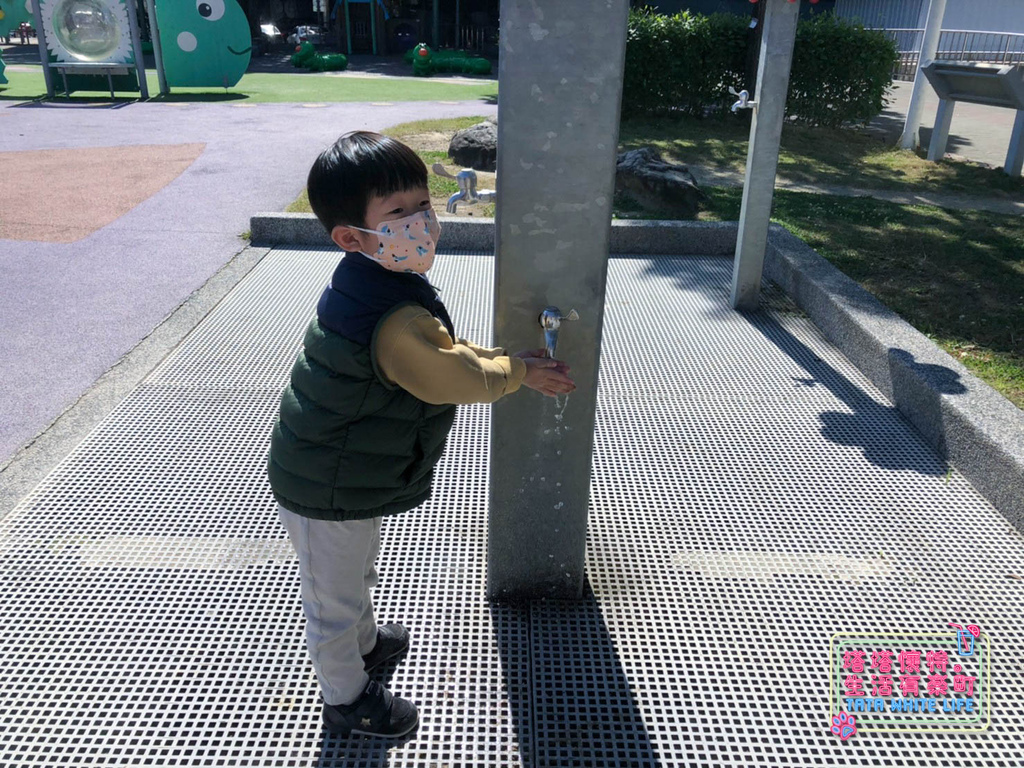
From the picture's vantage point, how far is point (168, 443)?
135 inches

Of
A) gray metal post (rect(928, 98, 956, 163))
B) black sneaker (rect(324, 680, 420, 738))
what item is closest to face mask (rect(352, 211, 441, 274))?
black sneaker (rect(324, 680, 420, 738))

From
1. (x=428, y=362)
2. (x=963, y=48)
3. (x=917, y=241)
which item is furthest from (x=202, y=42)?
(x=963, y=48)

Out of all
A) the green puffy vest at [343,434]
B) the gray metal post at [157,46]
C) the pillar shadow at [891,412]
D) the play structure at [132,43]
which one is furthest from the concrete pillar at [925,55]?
the gray metal post at [157,46]

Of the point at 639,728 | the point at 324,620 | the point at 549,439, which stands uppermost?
the point at 549,439

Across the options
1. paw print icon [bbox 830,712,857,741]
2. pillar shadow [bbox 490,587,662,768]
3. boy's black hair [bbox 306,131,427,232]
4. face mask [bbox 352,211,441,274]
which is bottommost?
paw print icon [bbox 830,712,857,741]

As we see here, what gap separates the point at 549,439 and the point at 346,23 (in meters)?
31.1

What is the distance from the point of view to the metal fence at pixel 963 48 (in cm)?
2388

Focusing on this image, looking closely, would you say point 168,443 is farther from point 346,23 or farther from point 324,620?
point 346,23

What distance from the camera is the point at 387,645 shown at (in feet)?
7.48

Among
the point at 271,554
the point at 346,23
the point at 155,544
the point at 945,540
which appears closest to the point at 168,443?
the point at 155,544

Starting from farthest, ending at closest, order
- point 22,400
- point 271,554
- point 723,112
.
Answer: point 723,112 < point 22,400 < point 271,554

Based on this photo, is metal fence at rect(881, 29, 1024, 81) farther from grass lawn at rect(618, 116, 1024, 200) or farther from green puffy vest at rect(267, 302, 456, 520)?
green puffy vest at rect(267, 302, 456, 520)

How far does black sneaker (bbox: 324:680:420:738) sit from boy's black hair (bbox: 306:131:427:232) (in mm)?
1178

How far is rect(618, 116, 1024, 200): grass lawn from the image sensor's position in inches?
357
